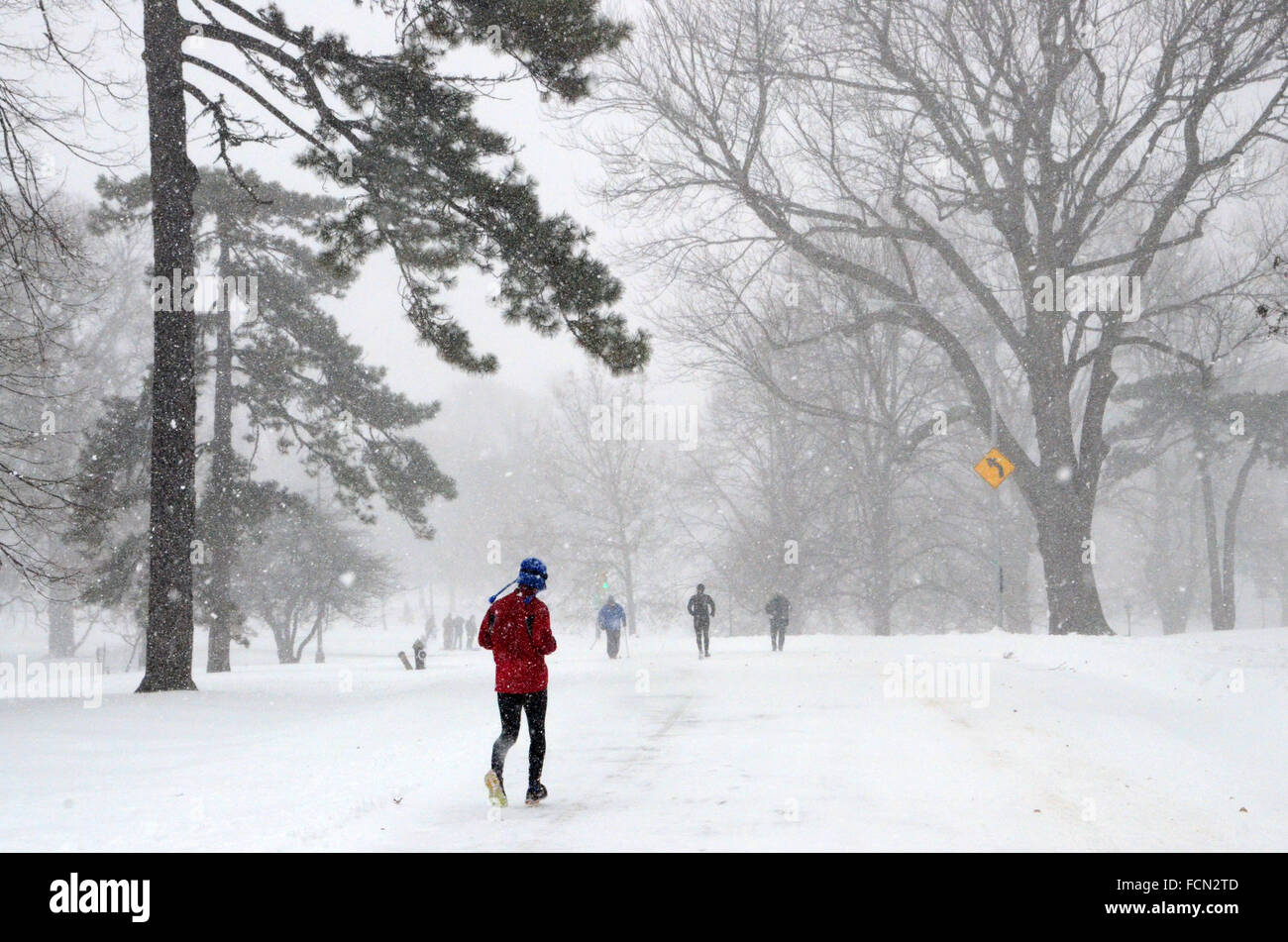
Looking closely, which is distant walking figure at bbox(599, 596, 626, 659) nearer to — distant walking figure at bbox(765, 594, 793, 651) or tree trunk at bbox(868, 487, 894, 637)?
distant walking figure at bbox(765, 594, 793, 651)

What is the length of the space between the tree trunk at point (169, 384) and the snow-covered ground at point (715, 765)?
3.16ft

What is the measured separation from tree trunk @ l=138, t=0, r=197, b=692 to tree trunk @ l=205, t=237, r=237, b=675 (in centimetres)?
745

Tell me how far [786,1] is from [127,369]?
108 ft

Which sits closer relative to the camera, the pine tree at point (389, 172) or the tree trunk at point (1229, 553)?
the pine tree at point (389, 172)

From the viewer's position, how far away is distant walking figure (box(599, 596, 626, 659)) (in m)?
28.0


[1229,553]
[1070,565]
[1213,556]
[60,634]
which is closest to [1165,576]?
[1229,553]

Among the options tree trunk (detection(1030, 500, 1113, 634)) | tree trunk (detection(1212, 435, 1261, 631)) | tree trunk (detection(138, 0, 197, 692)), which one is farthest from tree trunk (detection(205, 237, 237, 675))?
tree trunk (detection(1212, 435, 1261, 631))

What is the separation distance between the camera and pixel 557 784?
8.29 m

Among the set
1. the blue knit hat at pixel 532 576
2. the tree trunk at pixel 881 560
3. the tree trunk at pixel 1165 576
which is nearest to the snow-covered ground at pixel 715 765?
the blue knit hat at pixel 532 576

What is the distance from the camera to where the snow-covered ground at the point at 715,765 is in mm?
6316

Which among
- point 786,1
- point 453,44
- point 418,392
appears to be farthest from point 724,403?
point 418,392

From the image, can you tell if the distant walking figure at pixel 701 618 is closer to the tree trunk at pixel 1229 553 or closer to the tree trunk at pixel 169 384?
the tree trunk at pixel 169 384

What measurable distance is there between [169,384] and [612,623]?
1597 cm
